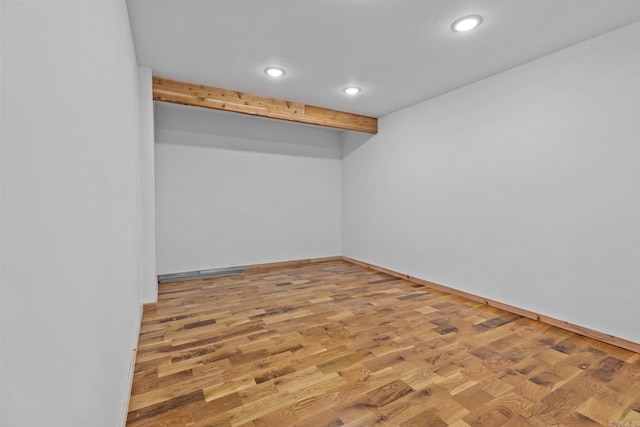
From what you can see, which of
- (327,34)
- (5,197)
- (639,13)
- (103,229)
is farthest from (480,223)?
(5,197)

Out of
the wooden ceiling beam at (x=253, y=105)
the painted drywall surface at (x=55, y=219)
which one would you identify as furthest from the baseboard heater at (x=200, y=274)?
the painted drywall surface at (x=55, y=219)

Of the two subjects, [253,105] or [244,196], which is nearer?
[253,105]

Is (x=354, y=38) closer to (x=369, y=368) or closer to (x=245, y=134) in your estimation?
(x=369, y=368)

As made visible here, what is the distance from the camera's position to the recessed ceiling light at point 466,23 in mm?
2115

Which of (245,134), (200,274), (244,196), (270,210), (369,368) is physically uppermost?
(245,134)

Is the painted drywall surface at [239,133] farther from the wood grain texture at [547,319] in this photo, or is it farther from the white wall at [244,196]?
the wood grain texture at [547,319]

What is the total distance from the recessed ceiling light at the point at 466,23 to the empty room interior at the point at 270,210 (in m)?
0.02

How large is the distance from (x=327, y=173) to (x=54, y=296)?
492 centimetres

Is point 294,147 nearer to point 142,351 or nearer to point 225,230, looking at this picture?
point 225,230

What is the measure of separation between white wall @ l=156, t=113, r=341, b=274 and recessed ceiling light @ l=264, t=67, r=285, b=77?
1.63m

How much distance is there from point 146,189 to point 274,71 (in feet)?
5.83

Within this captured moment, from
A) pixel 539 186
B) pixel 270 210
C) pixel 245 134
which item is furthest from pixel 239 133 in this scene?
pixel 539 186

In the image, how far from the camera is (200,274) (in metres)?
4.23

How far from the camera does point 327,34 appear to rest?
232 centimetres
